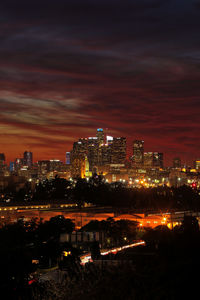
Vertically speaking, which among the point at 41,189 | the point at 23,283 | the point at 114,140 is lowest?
the point at 23,283

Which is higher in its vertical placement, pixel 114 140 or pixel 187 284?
pixel 114 140

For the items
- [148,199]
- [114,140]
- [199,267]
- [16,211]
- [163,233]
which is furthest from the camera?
[114,140]

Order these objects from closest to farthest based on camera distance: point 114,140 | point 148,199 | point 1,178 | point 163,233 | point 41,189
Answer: point 163,233, point 148,199, point 41,189, point 1,178, point 114,140

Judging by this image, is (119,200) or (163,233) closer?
(163,233)

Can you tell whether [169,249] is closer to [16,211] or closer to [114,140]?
[16,211]

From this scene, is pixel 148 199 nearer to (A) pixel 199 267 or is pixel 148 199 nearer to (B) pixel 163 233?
(B) pixel 163 233

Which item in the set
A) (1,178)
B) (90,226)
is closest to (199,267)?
(90,226)

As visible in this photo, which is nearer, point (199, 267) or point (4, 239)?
point (199, 267)

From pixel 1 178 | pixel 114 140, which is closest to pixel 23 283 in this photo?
pixel 1 178

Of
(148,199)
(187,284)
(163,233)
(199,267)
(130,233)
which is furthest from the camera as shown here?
(148,199)
